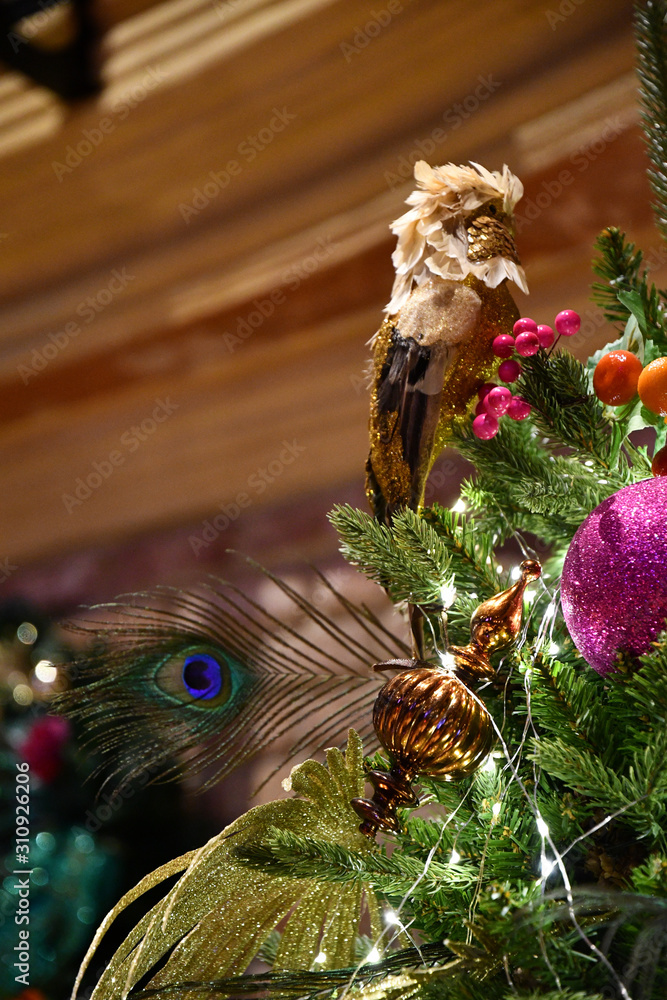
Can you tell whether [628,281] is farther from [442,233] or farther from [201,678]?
[201,678]

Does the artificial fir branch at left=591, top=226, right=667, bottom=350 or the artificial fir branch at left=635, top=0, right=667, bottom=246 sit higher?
the artificial fir branch at left=635, top=0, right=667, bottom=246

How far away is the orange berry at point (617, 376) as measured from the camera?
1.31ft

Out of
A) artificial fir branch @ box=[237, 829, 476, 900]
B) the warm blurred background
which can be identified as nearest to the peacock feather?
artificial fir branch @ box=[237, 829, 476, 900]

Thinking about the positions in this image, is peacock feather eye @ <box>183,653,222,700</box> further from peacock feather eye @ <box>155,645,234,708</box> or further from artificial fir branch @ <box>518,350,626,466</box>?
artificial fir branch @ <box>518,350,626,466</box>

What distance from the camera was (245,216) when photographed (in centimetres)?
174

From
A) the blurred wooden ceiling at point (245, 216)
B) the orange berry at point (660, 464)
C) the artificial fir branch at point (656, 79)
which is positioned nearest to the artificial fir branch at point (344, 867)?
the orange berry at point (660, 464)

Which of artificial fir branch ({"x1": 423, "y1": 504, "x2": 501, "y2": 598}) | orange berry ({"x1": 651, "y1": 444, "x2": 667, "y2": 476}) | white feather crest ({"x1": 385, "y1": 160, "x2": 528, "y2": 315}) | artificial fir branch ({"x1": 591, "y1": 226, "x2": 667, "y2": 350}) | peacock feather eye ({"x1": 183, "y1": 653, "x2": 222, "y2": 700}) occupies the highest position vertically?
white feather crest ({"x1": 385, "y1": 160, "x2": 528, "y2": 315})

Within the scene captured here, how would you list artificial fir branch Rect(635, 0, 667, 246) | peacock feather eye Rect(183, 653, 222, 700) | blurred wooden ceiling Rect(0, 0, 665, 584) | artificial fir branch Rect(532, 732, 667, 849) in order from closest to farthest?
artificial fir branch Rect(532, 732, 667, 849)
artificial fir branch Rect(635, 0, 667, 246)
peacock feather eye Rect(183, 653, 222, 700)
blurred wooden ceiling Rect(0, 0, 665, 584)

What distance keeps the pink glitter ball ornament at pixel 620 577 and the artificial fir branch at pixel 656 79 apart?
0.16m

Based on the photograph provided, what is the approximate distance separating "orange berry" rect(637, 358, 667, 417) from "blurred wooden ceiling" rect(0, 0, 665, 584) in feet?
2.96

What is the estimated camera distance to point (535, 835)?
0.36 metres

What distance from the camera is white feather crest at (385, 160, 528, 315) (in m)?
0.45

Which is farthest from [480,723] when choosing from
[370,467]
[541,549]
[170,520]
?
[170,520]

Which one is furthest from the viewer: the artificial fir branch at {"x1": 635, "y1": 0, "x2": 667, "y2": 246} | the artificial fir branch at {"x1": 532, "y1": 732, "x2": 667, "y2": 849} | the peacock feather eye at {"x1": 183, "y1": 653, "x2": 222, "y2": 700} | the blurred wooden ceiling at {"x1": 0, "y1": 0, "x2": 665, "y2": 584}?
the blurred wooden ceiling at {"x1": 0, "y1": 0, "x2": 665, "y2": 584}
